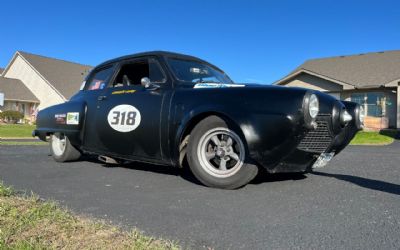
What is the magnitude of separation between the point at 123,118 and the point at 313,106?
7.77ft

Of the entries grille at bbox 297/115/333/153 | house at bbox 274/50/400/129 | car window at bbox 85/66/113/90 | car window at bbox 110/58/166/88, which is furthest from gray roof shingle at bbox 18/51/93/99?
grille at bbox 297/115/333/153

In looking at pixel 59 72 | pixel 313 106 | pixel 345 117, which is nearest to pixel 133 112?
pixel 313 106

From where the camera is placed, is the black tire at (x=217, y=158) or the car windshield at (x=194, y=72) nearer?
the black tire at (x=217, y=158)

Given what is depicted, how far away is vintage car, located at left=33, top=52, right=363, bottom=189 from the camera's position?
371 cm

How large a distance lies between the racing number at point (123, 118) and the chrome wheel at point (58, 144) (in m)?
1.67

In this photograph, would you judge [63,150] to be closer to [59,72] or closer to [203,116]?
[203,116]

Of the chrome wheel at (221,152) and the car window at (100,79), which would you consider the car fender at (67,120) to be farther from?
the chrome wheel at (221,152)

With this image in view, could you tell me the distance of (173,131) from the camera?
4.38 m

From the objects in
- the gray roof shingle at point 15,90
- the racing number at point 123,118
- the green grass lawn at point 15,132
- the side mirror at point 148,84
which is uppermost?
the gray roof shingle at point 15,90

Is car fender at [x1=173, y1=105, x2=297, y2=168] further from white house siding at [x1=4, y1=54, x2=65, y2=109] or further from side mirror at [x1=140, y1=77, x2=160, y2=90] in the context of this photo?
white house siding at [x1=4, y1=54, x2=65, y2=109]

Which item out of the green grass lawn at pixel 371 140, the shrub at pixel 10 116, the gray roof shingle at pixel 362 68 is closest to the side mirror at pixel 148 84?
the green grass lawn at pixel 371 140

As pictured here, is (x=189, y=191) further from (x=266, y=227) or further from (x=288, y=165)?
(x=266, y=227)

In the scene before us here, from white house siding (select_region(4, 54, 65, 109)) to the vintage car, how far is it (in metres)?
34.8

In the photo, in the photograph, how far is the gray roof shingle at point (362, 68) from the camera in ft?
83.9
